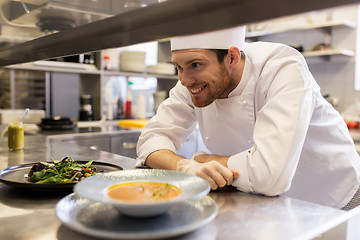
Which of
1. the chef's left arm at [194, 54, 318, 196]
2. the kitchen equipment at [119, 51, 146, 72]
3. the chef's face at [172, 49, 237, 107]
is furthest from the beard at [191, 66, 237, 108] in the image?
the kitchen equipment at [119, 51, 146, 72]

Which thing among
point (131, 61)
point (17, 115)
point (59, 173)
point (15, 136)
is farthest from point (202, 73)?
point (131, 61)

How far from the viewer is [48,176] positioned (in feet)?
3.53

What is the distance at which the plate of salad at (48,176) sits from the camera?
0.98m

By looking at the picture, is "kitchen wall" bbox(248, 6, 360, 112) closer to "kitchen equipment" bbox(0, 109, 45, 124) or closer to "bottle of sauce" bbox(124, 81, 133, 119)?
"bottle of sauce" bbox(124, 81, 133, 119)

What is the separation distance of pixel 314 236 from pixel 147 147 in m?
0.87

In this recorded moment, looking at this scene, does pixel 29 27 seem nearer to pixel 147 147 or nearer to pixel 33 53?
pixel 33 53

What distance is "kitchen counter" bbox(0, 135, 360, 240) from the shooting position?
0.74 meters

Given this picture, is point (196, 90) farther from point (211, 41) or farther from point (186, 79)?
point (211, 41)

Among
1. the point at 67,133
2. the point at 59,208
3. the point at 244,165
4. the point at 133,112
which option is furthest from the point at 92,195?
the point at 133,112

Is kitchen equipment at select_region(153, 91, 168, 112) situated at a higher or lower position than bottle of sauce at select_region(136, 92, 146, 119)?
higher

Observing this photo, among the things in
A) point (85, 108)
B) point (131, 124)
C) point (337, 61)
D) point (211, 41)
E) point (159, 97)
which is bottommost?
point (131, 124)

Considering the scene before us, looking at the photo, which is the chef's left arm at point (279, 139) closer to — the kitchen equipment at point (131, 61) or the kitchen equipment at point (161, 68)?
the kitchen equipment at point (131, 61)

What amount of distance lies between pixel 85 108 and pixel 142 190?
3.09 m

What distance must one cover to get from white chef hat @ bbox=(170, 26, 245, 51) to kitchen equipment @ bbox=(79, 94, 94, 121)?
8.20 feet
